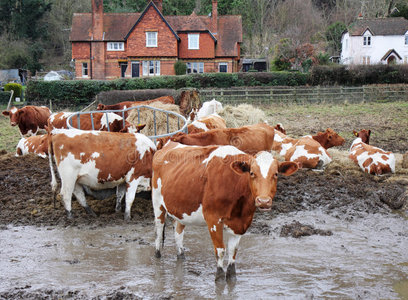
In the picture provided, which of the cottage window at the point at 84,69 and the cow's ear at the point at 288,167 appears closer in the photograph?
the cow's ear at the point at 288,167

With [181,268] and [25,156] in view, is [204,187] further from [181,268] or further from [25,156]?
[25,156]

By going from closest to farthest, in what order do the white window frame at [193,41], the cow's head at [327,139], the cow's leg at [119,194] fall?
the cow's leg at [119,194]
the cow's head at [327,139]
the white window frame at [193,41]

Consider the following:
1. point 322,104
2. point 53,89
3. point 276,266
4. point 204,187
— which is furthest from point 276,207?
point 53,89

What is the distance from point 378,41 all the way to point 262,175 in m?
54.1

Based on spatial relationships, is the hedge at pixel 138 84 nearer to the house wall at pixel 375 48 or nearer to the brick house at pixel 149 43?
the brick house at pixel 149 43

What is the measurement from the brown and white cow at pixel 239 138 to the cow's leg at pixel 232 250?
12.0 feet

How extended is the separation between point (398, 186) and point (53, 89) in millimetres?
26263

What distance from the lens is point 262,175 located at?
4.98 meters

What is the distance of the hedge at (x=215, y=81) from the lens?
31.6 meters

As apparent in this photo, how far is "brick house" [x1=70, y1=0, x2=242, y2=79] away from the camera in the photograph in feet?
149

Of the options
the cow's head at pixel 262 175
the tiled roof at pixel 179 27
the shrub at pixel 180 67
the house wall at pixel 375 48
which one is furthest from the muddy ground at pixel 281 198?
the house wall at pixel 375 48

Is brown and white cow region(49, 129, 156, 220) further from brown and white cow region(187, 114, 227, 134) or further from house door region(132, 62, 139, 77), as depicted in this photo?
house door region(132, 62, 139, 77)

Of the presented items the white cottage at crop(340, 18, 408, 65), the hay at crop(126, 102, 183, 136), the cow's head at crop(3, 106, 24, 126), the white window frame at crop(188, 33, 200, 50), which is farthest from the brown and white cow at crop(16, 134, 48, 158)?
the white cottage at crop(340, 18, 408, 65)

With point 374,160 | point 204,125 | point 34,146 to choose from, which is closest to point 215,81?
point 34,146
